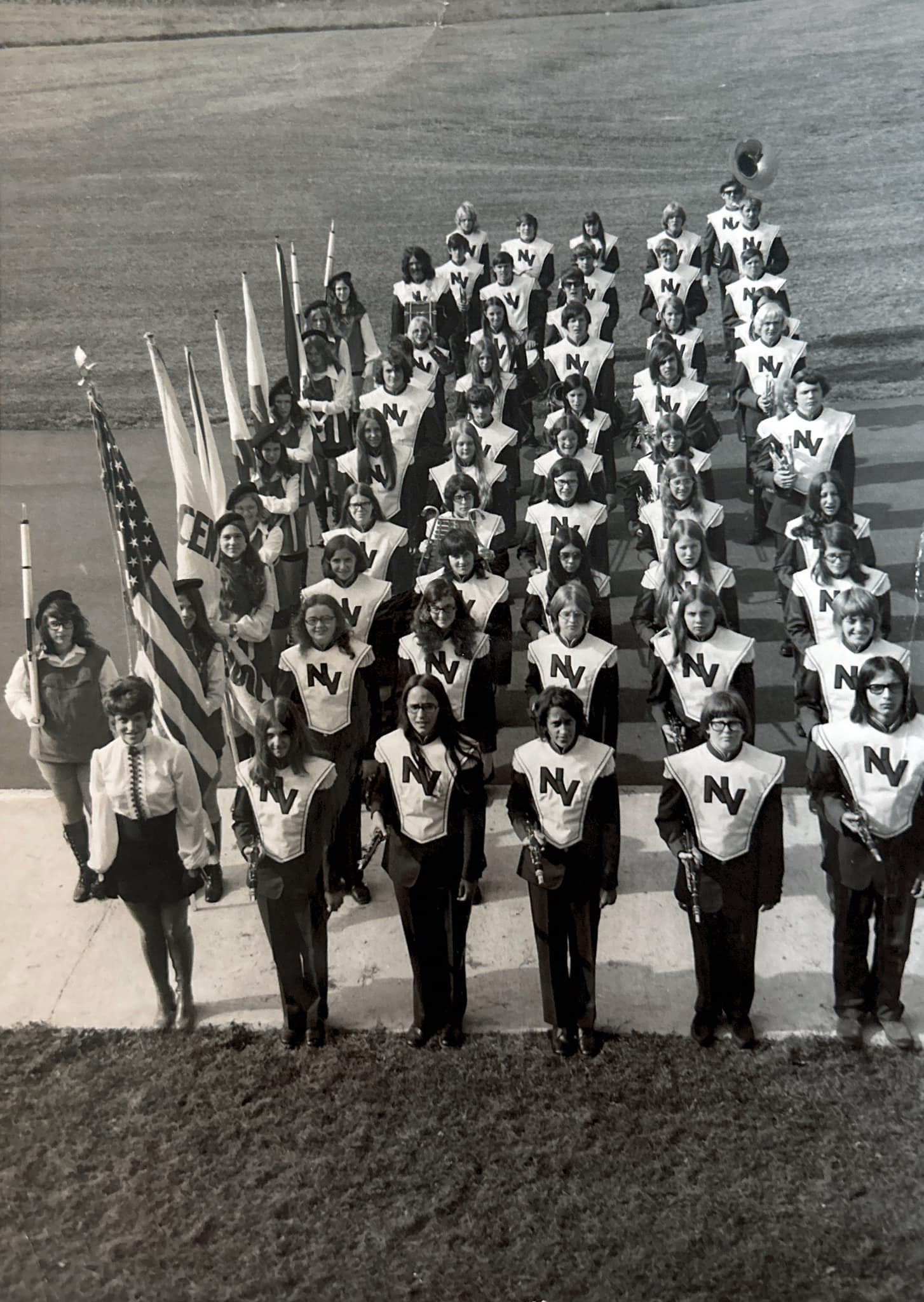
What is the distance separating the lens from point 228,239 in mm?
7512

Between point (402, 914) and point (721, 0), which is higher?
point (721, 0)

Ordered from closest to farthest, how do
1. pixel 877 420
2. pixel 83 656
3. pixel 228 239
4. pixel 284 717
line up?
1. pixel 284 717
2. pixel 83 656
3. pixel 228 239
4. pixel 877 420

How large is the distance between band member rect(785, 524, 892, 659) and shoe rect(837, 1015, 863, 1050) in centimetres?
166

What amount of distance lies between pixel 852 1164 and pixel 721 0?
5240 millimetres

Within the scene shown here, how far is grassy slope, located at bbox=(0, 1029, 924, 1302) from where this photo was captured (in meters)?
4.15

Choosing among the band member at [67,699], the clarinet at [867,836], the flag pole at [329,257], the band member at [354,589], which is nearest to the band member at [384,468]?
the band member at [354,589]

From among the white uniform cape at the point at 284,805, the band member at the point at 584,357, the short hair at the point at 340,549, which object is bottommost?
the white uniform cape at the point at 284,805

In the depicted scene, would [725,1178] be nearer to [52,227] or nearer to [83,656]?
[83,656]

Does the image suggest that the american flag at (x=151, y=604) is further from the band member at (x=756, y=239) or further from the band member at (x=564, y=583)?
the band member at (x=756, y=239)

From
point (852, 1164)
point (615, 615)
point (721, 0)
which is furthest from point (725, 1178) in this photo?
point (721, 0)

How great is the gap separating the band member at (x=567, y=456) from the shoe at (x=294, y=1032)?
10.3 feet

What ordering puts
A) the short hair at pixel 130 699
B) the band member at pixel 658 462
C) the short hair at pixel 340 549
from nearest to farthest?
the short hair at pixel 130 699 → the short hair at pixel 340 549 → the band member at pixel 658 462

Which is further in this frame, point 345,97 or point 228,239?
point 228,239

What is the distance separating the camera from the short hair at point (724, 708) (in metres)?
4.43
